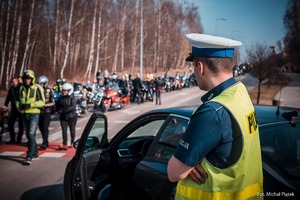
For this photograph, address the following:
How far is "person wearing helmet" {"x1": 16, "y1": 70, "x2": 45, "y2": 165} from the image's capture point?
679cm

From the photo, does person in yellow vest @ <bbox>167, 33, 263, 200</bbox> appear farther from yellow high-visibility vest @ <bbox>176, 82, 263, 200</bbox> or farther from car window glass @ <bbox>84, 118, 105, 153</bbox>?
car window glass @ <bbox>84, 118, 105, 153</bbox>

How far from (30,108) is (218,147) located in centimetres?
597

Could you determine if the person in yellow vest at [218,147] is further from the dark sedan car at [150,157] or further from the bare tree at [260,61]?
the bare tree at [260,61]

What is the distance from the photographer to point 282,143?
2746mm

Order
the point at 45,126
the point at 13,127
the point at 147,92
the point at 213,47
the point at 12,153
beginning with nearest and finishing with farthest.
A: 1. the point at 213,47
2. the point at 12,153
3. the point at 45,126
4. the point at 13,127
5. the point at 147,92

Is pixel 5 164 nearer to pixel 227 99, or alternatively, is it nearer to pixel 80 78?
pixel 227 99

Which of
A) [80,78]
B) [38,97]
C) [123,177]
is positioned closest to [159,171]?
[123,177]

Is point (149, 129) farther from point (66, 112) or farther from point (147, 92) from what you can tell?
point (147, 92)

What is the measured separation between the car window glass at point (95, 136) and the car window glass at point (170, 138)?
72 centimetres

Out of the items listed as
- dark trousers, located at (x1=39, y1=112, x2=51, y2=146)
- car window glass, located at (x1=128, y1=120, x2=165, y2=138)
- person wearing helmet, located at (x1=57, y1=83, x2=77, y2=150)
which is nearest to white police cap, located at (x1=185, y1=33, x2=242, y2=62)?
car window glass, located at (x1=128, y1=120, x2=165, y2=138)

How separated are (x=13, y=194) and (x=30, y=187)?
0.37 m

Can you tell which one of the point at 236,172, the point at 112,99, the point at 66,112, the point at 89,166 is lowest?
the point at 112,99

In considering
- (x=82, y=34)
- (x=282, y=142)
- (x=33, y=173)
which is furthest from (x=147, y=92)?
(x=82, y=34)

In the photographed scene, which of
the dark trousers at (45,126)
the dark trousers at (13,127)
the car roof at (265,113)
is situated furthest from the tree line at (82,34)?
the car roof at (265,113)
